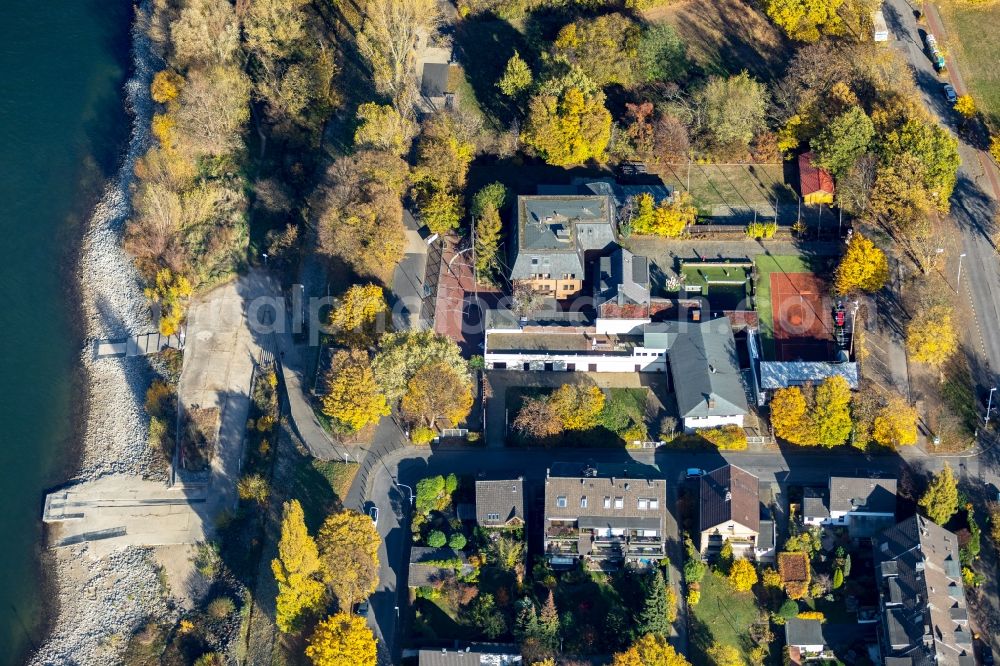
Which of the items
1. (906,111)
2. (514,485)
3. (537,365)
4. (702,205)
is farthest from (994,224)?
(514,485)

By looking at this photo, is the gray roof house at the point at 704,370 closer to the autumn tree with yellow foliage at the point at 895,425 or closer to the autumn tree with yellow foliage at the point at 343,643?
the autumn tree with yellow foliage at the point at 895,425

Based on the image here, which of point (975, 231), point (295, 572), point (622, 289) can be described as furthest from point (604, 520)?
point (975, 231)

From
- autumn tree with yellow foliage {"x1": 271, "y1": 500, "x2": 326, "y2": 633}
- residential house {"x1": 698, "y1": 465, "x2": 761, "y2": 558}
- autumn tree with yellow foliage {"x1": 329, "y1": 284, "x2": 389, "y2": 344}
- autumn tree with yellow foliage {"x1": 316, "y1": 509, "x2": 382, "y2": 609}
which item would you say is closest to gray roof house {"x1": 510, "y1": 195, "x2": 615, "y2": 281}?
autumn tree with yellow foliage {"x1": 329, "y1": 284, "x2": 389, "y2": 344}

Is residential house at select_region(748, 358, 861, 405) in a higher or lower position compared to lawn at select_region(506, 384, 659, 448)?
higher

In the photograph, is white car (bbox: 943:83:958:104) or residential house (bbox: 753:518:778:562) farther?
white car (bbox: 943:83:958:104)

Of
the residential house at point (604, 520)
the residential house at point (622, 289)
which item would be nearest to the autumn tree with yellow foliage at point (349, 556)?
the residential house at point (604, 520)

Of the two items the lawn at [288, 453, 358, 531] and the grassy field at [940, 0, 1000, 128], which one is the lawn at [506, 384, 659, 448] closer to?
the lawn at [288, 453, 358, 531]
